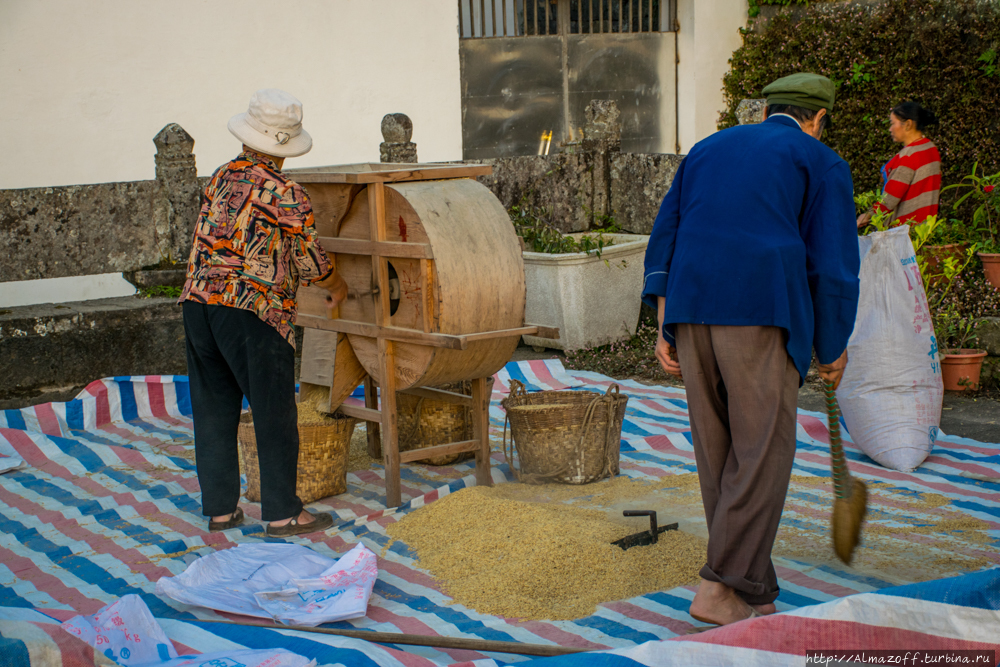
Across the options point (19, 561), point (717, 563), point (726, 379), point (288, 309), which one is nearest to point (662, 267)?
point (726, 379)

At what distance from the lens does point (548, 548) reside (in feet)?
12.3

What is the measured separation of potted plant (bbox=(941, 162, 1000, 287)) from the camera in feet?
22.5

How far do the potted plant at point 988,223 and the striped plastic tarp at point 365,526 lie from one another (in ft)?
7.46

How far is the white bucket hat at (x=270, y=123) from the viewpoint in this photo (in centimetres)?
398

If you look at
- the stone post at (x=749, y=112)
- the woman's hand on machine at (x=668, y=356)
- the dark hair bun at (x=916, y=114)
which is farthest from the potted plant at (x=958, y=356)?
the woman's hand on machine at (x=668, y=356)

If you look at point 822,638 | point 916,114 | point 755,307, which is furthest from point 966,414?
point 822,638

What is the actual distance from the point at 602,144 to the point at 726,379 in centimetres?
587

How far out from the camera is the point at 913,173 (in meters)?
6.97

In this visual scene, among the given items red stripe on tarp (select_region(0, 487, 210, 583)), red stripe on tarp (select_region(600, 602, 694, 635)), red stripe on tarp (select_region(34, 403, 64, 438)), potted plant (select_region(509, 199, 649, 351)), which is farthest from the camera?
potted plant (select_region(509, 199, 649, 351))

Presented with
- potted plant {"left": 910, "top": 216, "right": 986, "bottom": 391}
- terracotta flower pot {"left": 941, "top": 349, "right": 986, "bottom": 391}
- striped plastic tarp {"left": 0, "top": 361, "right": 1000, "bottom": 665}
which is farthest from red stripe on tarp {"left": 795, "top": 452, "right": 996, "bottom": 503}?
terracotta flower pot {"left": 941, "top": 349, "right": 986, "bottom": 391}

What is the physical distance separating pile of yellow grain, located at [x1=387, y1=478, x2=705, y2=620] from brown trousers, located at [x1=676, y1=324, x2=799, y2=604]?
0.52 m

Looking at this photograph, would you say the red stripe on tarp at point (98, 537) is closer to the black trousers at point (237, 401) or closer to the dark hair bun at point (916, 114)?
the black trousers at point (237, 401)

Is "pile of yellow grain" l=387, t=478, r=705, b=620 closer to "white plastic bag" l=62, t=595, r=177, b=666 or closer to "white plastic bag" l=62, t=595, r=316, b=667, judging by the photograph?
"white plastic bag" l=62, t=595, r=316, b=667

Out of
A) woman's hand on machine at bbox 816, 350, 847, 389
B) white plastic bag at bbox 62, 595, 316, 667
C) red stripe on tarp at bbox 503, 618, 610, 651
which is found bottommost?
red stripe on tarp at bbox 503, 618, 610, 651
